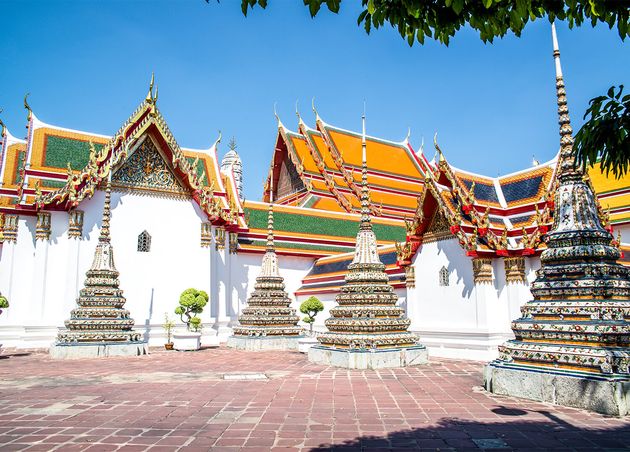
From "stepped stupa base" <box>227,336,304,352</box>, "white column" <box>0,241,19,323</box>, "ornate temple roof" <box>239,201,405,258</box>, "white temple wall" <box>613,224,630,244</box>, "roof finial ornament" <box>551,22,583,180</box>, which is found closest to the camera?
"roof finial ornament" <box>551,22,583,180</box>

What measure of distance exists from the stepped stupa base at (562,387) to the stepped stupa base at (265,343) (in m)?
8.84

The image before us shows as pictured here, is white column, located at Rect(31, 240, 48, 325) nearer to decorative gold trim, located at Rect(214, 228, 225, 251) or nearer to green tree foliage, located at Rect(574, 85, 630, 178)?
decorative gold trim, located at Rect(214, 228, 225, 251)

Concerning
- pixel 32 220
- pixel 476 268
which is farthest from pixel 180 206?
pixel 476 268

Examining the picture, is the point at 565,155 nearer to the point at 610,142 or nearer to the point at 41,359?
the point at 610,142

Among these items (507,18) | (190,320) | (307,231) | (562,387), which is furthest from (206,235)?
(507,18)

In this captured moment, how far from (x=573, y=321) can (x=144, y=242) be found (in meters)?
14.5

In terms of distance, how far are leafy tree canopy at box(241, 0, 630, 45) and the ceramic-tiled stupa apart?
3.96 metres

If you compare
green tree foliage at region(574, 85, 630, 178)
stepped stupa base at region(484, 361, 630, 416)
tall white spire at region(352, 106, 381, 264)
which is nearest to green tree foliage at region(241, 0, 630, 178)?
green tree foliage at region(574, 85, 630, 178)

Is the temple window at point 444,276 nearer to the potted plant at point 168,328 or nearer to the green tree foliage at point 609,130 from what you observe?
the potted plant at point 168,328

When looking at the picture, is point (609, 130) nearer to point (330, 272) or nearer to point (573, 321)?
point (573, 321)

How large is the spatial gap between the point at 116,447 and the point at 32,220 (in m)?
→ 14.5

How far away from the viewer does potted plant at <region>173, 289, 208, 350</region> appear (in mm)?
14625

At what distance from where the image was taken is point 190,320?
1557 cm

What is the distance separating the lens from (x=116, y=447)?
4262 millimetres
